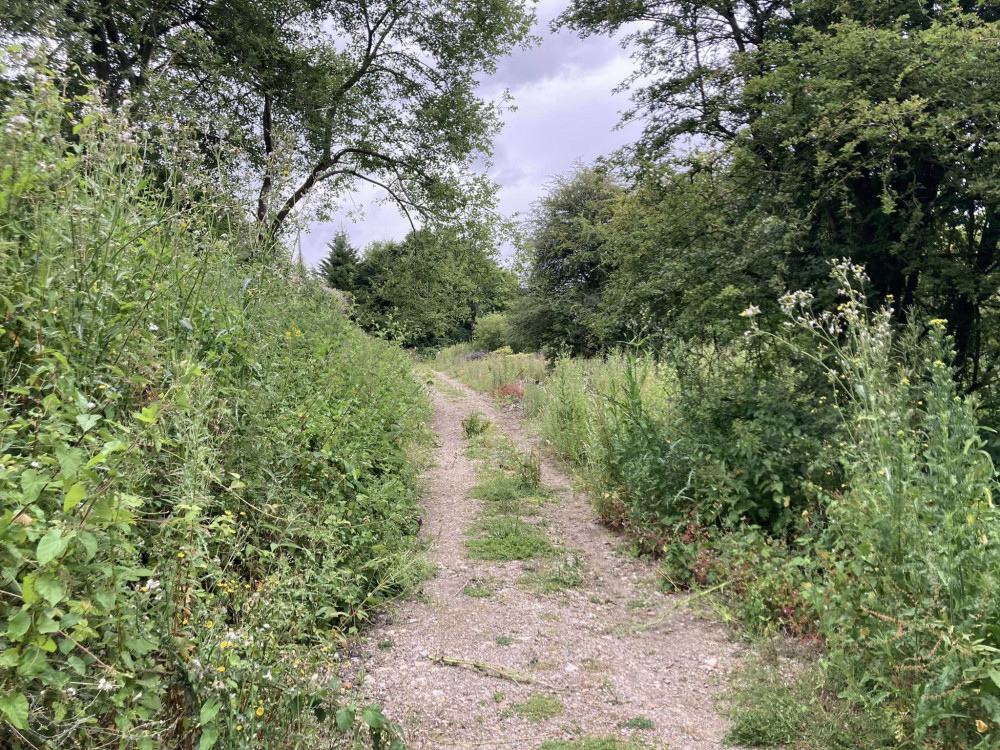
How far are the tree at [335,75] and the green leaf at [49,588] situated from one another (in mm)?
6763

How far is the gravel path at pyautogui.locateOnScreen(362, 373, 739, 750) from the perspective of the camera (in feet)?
8.63

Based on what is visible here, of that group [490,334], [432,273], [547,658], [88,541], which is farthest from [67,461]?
[490,334]

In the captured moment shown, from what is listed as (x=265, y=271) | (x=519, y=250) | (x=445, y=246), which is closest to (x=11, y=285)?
(x=265, y=271)

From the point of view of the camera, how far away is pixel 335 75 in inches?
448

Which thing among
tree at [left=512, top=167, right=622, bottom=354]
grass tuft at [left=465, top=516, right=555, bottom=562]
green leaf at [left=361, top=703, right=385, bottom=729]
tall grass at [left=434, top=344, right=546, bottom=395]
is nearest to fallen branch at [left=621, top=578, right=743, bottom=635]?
grass tuft at [left=465, top=516, right=555, bottom=562]

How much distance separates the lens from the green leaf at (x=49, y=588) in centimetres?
135

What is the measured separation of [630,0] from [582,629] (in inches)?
317

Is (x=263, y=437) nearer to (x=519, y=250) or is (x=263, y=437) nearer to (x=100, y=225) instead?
(x=100, y=225)

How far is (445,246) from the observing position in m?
13.1

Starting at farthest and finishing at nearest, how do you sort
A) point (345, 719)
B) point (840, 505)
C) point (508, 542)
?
point (508, 542)
point (840, 505)
point (345, 719)

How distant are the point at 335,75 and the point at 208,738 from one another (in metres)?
12.2

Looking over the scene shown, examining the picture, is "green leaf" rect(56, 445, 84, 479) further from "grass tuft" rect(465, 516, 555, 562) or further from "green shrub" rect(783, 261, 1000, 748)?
"grass tuft" rect(465, 516, 555, 562)

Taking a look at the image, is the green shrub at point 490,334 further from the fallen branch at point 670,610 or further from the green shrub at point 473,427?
the fallen branch at point 670,610

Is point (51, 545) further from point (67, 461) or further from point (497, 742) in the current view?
point (497, 742)
